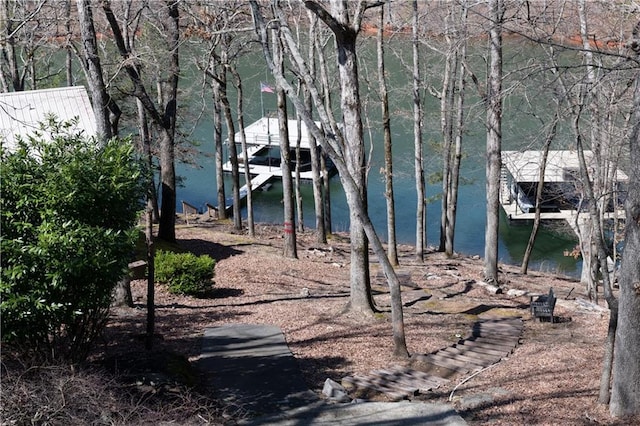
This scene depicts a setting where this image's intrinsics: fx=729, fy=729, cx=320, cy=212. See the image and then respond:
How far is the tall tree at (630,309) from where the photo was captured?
8234 millimetres

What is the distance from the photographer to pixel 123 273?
8672 mm

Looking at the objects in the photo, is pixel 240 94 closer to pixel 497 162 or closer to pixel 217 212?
pixel 217 212

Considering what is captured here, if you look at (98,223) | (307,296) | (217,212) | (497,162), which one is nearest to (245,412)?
(98,223)

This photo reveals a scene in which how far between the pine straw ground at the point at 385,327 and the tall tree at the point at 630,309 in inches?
10.5

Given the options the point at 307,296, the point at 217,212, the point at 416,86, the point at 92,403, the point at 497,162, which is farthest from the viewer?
the point at 217,212

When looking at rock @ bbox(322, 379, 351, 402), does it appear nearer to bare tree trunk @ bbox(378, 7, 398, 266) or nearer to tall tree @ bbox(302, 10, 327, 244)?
bare tree trunk @ bbox(378, 7, 398, 266)

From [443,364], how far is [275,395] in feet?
9.25

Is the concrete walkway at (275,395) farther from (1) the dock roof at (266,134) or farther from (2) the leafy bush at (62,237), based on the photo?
(1) the dock roof at (266,134)

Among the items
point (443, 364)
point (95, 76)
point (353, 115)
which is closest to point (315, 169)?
point (353, 115)

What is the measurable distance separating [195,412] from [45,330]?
192 cm

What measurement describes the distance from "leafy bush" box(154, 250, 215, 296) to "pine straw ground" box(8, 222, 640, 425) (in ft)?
0.80

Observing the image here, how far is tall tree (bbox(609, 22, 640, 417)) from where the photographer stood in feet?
27.0

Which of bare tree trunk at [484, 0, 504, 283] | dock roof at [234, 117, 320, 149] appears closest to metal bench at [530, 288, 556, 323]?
bare tree trunk at [484, 0, 504, 283]

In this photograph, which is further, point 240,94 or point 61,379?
point 240,94
